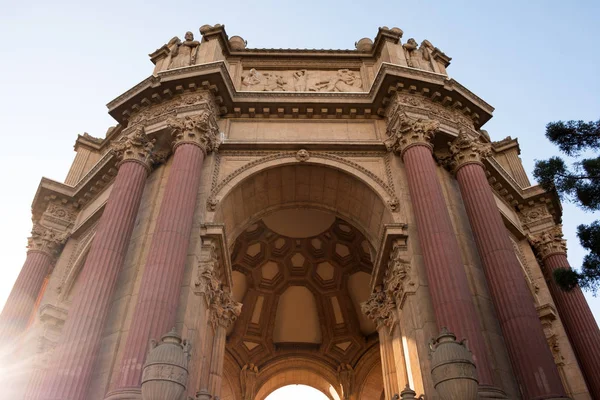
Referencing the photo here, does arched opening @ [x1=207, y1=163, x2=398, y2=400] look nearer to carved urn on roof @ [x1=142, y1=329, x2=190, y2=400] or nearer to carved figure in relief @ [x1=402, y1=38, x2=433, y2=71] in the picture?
carved figure in relief @ [x1=402, y1=38, x2=433, y2=71]

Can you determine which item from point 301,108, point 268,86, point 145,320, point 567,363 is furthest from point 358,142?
point 567,363

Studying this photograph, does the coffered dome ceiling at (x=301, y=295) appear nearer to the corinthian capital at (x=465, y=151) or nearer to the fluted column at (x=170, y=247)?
the corinthian capital at (x=465, y=151)

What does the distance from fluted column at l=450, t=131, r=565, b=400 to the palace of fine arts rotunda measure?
5 centimetres

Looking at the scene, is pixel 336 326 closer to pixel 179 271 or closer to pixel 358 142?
pixel 358 142

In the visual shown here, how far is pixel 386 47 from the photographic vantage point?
69.0 feet

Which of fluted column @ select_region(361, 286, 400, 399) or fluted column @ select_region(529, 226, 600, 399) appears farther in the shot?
fluted column @ select_region(529, 226, 600, 399)

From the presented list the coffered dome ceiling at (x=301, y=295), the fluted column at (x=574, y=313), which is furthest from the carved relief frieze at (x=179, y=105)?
the fluted column at (x=574, y=313)

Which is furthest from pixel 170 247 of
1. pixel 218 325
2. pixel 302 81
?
pixel 302 81

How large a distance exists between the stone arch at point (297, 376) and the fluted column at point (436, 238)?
20099 mm

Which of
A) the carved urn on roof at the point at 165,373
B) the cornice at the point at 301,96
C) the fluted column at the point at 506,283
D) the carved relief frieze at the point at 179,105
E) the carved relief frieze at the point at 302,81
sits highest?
the carved relief frieze at the point at 302,81

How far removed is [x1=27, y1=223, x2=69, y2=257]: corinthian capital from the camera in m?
Answer: 21.5

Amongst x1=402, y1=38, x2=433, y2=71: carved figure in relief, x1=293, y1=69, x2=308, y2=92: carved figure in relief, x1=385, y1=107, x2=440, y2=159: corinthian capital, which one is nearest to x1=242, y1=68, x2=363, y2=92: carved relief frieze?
x1=293, y1=69, x2=308, y2=92: carved figure in relief

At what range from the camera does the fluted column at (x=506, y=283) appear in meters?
12.6

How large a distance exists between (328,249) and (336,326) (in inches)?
224
